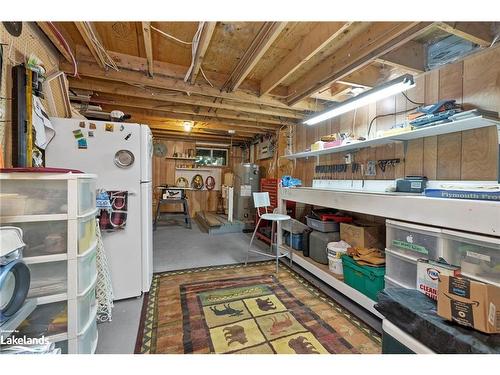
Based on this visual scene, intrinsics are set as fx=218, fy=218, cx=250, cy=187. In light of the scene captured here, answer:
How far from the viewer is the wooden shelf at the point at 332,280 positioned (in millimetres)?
1925

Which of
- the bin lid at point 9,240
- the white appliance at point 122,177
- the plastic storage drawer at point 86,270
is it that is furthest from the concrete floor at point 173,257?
the bin lid at point 9,240

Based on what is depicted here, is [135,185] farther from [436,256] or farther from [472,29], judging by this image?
[472,29]

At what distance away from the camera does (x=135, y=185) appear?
2.12 meters

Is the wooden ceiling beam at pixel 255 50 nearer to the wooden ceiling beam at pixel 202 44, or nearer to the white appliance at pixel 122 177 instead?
the wooden ceiling beam at pixel 202 44

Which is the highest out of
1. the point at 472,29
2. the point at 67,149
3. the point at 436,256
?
the point at 472,29

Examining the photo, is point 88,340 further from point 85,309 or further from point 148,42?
point 148,42

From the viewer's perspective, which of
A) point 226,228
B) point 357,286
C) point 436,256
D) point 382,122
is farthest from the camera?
point 226,228

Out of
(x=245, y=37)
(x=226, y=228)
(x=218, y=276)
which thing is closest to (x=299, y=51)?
(x=245, y=37)

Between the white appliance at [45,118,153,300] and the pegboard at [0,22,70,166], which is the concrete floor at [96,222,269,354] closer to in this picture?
the white appliance at [45,118,153,300]

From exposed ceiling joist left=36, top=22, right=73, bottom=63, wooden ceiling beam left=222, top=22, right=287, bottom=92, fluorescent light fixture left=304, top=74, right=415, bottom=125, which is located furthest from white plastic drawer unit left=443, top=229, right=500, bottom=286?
exposed ceiling joist left=36, top=22, right=73, bottom=63

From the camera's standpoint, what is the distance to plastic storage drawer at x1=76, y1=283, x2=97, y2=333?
1251 millimetres

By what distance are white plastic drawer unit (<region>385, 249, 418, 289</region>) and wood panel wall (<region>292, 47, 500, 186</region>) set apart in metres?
0.84

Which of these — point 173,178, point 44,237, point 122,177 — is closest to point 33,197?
point 44,237

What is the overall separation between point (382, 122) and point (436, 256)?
1.62 meters
